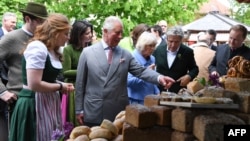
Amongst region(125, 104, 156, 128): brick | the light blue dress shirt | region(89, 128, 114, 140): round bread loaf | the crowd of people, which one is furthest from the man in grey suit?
region(125, 104, 156, 128): brick

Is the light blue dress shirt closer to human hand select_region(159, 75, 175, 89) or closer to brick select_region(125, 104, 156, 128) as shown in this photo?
human hand select_region(159, 75, 175, 89)

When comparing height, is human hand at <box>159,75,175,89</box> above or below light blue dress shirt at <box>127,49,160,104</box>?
above

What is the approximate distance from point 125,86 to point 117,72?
170mm

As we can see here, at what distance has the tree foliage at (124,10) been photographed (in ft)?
38.4

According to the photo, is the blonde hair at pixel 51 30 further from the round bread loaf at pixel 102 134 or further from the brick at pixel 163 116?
the brick at pixel 163 116

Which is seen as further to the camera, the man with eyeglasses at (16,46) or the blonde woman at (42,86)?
the man with eyeglasses at (16,46)

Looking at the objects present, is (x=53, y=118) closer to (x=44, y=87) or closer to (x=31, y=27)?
(x=44, y=87)

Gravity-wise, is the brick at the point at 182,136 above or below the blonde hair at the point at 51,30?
below

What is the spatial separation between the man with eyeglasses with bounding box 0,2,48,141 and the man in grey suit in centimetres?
57

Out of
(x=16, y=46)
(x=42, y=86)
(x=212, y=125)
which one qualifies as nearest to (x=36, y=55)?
(x=42, y=86)

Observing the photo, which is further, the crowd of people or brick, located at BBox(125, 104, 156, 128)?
the crowd of people

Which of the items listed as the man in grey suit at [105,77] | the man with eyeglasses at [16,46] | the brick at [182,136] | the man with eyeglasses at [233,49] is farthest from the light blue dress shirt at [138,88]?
the brick at [182,136]

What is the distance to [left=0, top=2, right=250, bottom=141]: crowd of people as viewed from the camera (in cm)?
405

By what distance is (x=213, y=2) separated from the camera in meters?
32.6
